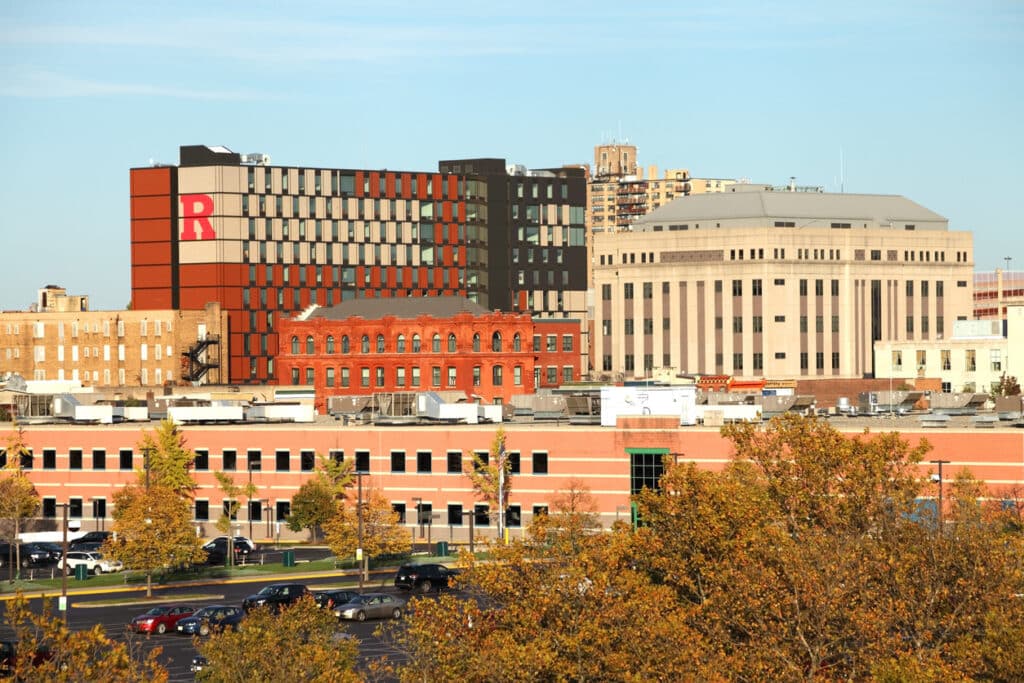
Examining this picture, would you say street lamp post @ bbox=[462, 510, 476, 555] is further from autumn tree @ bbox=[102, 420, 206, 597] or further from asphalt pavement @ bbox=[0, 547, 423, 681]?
autumn tree @ bbox=[102, 420, 206, 597]

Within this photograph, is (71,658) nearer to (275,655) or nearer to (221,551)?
(275,655)

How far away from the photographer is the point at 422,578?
348 ft

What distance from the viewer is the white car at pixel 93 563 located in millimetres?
121125

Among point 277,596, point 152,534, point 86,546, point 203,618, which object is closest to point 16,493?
point 86,546

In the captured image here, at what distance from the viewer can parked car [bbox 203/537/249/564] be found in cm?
12456

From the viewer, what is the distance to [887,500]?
82.3 meters

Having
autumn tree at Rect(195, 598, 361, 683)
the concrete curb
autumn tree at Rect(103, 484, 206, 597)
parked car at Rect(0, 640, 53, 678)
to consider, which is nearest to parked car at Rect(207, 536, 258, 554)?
autumn tree at Rect(103, 484, 206, 597)

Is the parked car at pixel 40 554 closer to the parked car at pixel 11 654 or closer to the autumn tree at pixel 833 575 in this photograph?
the parked car at pixel 11 654

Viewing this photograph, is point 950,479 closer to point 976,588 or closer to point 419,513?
point 419,513

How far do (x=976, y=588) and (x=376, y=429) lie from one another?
73479 mm

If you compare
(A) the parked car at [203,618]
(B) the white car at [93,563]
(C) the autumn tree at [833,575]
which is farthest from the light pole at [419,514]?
(C) the autumn tree at [833,575]

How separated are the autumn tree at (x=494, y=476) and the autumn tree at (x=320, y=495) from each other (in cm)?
934

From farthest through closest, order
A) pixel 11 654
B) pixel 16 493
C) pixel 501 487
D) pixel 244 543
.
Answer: pixel 16 493
pixel 244 543
pixel 501 487
pixel 11 654

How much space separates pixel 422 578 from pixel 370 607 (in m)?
10.2
